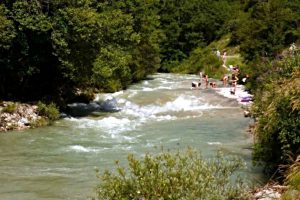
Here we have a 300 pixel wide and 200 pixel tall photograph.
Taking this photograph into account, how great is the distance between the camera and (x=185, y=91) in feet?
129

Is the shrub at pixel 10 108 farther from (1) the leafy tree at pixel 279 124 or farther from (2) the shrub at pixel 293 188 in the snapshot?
(2) the shrub at pixel 293 188

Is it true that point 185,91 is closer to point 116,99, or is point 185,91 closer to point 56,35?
point 116,99

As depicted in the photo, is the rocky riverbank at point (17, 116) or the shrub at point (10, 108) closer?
the rocky riverbank at point (17, 116)

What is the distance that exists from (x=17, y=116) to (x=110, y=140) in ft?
20.7

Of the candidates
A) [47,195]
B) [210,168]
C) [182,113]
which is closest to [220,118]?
[182,113]

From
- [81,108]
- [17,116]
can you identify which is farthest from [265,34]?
[17,116]

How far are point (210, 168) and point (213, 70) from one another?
49865 mm

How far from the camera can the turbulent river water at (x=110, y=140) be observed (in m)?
17.1

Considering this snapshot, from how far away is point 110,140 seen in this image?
77.7 ft

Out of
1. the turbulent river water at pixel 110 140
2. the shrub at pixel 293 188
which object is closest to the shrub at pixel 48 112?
the turbulent river water at pixel 110 140

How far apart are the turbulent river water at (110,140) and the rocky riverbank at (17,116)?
38.4 inches

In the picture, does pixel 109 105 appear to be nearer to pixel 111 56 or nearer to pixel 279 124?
pixel 111 56

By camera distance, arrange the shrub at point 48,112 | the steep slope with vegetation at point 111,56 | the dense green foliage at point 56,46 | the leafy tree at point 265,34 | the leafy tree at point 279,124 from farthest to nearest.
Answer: the leafy tree at point 265,34, the shrub at point 48,112, the dense green foliage at point 56,46, the steep slope with vegetation at point 111,56, the leafy tree at point 279,124

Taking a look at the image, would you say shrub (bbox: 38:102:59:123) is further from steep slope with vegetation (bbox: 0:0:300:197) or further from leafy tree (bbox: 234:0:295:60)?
leafy tree (bbox: 234:0:295:60)
